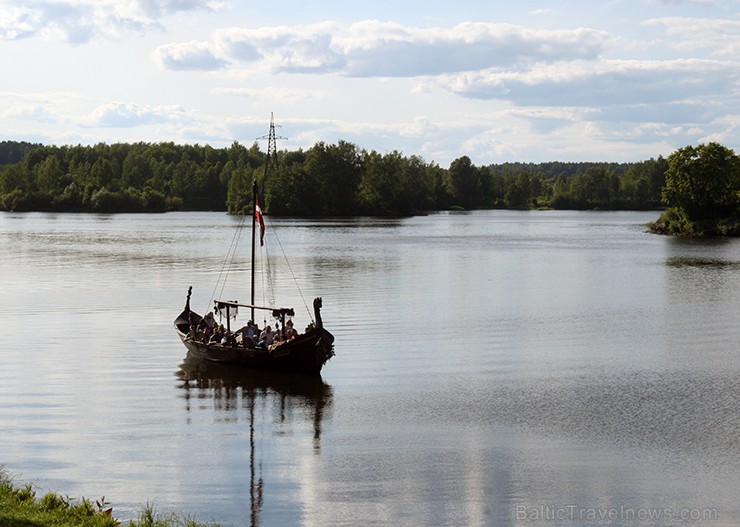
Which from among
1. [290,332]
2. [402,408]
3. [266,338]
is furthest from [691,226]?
[402,408]

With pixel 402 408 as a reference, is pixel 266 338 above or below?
above

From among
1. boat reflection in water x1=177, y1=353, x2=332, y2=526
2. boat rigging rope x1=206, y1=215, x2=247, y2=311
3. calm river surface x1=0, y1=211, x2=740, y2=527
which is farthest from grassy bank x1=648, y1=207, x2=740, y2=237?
boat reflection in water x1=177, y1=353, x2=332, y2=526

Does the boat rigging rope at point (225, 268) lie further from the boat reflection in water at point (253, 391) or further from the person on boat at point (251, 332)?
the boat reflection in water at point (253, 391)

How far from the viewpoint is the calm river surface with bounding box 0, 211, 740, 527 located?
2070cm

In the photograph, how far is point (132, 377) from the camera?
109 ft

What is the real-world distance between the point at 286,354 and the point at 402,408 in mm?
6305

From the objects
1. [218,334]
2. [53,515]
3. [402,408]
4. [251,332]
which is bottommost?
[402,408]

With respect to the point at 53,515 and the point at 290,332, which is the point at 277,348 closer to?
the point at 290,332

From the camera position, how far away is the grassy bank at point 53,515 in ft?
50.7

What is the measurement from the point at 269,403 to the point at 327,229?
115 m

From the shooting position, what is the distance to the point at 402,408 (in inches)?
1134

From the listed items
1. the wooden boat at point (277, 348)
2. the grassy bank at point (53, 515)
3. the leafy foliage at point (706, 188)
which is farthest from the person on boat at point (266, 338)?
the leafy foliage at point (706, 188)

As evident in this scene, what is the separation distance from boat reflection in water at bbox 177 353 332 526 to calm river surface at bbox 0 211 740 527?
0.13 metres

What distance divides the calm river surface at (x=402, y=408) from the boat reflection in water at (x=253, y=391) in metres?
0.13
